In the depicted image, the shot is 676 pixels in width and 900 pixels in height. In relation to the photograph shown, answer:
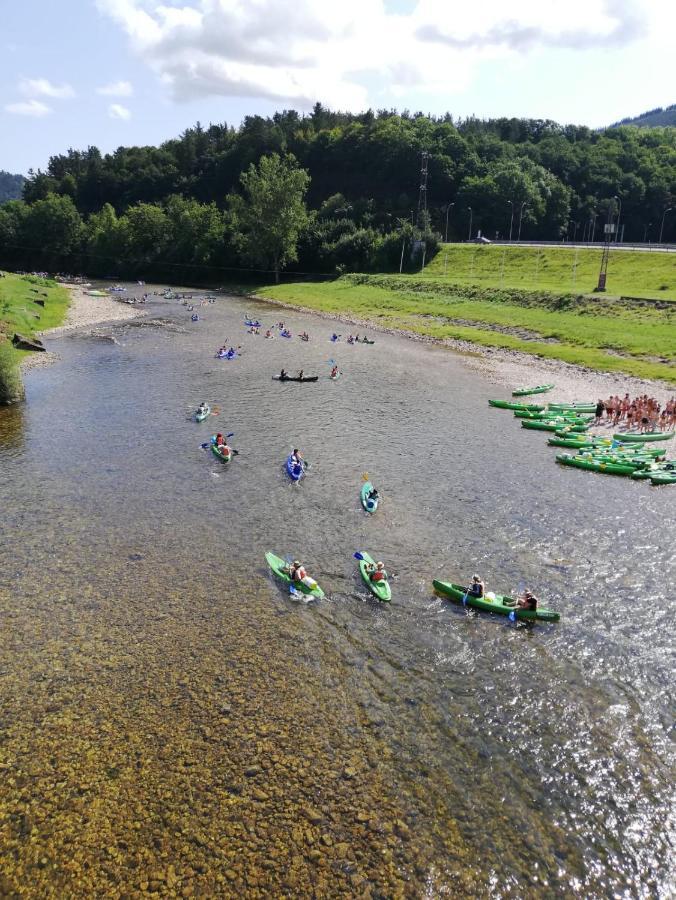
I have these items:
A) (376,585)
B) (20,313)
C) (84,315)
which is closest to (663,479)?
(376,585)

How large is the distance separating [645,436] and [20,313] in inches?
2850

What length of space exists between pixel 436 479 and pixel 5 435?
2753 cm

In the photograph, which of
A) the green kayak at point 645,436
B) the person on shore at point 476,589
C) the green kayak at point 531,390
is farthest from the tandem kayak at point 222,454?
the green kayak at point 531,390

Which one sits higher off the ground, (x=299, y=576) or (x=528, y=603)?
(x=299, y=576)

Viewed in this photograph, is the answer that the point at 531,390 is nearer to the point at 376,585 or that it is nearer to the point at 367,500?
the point at 367,500

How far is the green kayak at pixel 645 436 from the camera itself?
40375 mm

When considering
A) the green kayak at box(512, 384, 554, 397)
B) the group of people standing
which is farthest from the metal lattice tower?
the group of people standing

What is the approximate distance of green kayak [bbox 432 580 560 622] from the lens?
22.0 metres

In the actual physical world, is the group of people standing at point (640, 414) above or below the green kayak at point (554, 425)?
above

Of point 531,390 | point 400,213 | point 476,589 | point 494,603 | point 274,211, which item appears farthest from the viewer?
point 400,213

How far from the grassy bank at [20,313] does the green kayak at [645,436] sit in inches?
1708

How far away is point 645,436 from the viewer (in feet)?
133

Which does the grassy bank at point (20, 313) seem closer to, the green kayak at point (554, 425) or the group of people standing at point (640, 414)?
the green kayak at point (554, 425)

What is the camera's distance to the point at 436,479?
34.4m
